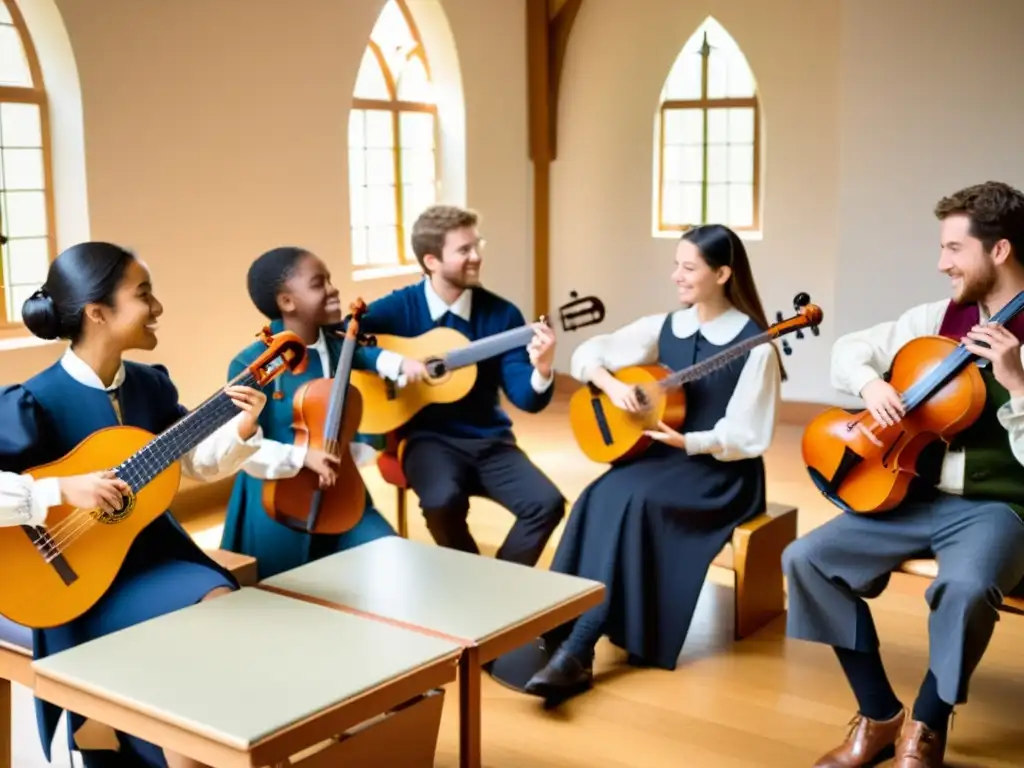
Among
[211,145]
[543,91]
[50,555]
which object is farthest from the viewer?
[543,91]

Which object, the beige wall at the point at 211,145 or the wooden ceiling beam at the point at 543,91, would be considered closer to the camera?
the beige wall at the point at 211,145

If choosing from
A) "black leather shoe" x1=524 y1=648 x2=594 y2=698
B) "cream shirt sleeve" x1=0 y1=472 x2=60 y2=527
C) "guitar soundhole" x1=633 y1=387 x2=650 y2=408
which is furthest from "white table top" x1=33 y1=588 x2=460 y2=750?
"guitar soundhole" x1=633 y1=387 x2=650 y2=408

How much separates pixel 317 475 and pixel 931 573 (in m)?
1.56

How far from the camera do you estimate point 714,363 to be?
374 cm

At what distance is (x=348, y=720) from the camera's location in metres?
2.12

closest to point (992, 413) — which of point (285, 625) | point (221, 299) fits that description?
point (285, 625)

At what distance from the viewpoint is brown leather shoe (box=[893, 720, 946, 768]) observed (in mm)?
2908

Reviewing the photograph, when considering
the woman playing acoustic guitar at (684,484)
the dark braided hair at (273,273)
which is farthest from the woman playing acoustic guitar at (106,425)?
the woman playing acoustic guitar at (684,484)

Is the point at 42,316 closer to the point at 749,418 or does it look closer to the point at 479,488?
the point at 479,488

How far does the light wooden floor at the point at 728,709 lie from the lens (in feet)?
10.5

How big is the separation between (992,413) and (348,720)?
5.88 feet

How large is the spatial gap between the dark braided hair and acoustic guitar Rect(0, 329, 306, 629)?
934 mm

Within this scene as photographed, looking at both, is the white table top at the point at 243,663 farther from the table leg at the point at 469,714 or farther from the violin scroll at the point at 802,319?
the violin scroll at the point at 802,319

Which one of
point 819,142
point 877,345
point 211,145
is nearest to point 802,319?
point 877,345
